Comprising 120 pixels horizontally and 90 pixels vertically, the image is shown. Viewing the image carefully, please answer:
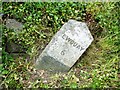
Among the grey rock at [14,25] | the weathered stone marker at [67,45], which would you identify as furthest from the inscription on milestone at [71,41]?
the grey rock at [14,25]

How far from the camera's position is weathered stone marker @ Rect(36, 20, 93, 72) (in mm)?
4426

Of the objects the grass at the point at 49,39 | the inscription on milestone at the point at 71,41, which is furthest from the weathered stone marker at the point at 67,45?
the grass at the point at 49,39

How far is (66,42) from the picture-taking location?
4438 mm

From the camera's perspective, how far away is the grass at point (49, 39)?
441cm

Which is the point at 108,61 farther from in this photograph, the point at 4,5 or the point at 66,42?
the point at 4,5

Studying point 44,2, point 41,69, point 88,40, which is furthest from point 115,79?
point 44,2

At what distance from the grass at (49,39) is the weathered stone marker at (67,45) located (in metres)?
0.17

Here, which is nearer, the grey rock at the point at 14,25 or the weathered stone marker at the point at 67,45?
the weathered stone marker at the point at 67,45

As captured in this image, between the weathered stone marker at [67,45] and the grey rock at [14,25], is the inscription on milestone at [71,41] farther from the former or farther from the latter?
the grey rock at [14,25]

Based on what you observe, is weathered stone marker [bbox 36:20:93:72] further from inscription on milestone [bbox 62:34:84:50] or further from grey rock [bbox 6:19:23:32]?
grey rock [bbox 6:19:23:32]

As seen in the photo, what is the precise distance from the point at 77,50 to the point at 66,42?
0.56 ft

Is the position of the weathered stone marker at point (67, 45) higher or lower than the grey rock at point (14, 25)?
lower

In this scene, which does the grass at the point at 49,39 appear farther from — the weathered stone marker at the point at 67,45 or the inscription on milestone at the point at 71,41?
the inscription on milestone at the point at 71,41

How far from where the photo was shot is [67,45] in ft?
14.6
